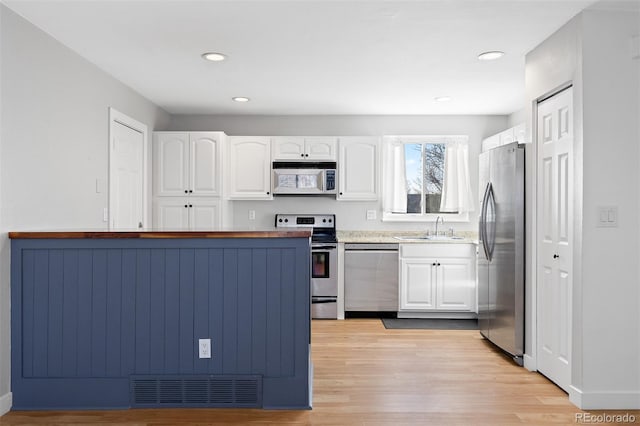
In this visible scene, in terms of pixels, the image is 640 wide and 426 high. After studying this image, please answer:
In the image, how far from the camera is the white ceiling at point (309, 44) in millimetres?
2541

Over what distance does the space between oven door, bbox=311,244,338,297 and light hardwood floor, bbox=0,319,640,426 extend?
0.91m

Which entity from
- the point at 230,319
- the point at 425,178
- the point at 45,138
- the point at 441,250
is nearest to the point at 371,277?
the point at 441,250

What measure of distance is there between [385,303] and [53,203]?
3264mm

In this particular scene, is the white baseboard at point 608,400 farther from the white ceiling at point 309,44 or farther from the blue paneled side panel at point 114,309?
the blue paneled side panel at point 114,309

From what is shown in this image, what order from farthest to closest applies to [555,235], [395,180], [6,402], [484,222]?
1. [395,180]
2. [484,222]
3. [555,235]
4. [6,402]

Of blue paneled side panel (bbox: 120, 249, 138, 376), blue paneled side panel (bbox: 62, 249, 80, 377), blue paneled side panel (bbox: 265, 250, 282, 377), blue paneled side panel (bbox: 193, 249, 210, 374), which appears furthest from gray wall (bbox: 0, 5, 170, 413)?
blue paneled side panel (bbox: 265, 250, 282, 377)

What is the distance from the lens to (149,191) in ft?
15.6

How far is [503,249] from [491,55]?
148 centimetres

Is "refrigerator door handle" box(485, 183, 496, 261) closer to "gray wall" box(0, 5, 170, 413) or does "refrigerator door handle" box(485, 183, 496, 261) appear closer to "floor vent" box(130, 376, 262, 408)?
"floor vent" box(130, 376, 262, 408)

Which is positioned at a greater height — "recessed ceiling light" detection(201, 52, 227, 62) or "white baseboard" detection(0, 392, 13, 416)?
"recessed ceiling light" detection(201, 52, 227, 62)

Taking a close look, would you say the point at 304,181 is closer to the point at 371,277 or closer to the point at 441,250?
the point at 371,277

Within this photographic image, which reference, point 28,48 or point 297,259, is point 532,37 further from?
point 28,48

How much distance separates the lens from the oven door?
15.7ft

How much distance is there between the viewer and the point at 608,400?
255 cm
